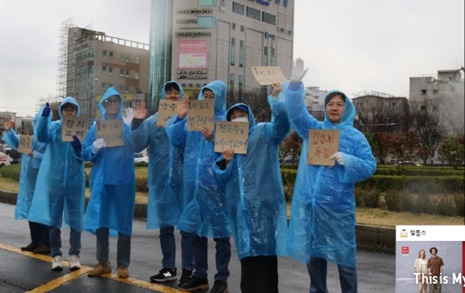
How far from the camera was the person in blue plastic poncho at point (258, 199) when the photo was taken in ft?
→ 12.1

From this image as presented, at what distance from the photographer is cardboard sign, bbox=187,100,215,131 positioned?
420cm

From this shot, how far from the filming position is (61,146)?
5266mm

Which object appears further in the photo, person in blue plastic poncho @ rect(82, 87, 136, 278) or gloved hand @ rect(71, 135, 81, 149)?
gloved hand @ rect(71, 135, 81, 149)

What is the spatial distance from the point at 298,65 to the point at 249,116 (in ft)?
1.72

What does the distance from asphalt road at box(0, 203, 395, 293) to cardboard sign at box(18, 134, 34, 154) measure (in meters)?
0.96

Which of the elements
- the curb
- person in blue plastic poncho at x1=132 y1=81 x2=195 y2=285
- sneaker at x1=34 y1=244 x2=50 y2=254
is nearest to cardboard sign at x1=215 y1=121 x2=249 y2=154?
person in blue plastic poncho at x1=132 y1=81 x2=195 y2=285

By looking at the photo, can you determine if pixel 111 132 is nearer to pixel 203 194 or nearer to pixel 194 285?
pixel 203 194

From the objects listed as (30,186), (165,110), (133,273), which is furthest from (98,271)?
(30,186)

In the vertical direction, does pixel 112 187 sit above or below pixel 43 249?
above

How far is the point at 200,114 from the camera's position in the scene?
13.8 feet

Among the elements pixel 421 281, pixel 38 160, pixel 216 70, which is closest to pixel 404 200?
pixel 216 70

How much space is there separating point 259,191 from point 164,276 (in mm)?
1432

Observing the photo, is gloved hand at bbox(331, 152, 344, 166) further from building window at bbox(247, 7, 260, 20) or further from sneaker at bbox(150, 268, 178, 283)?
sneaker at bbox(150, 268, 178, 283)

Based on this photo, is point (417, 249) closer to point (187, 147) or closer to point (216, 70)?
point (187, 147)
